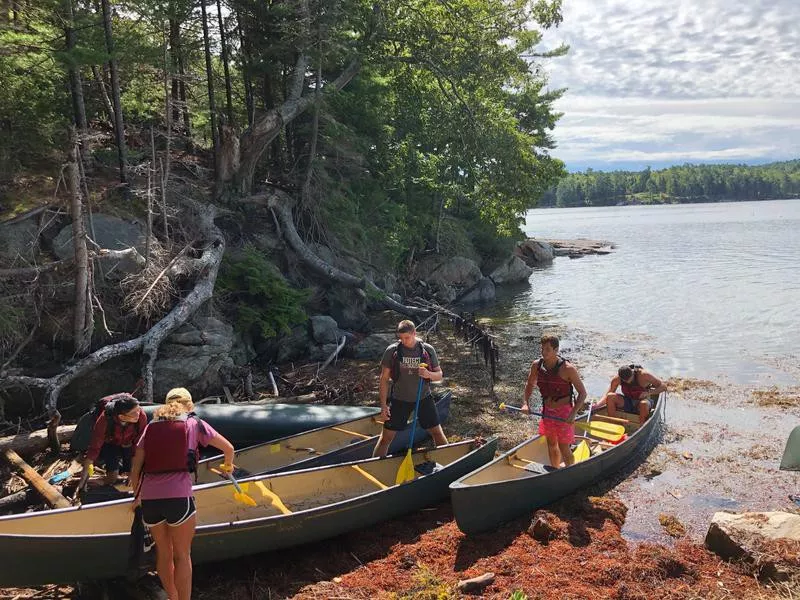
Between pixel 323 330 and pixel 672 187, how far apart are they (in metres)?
174

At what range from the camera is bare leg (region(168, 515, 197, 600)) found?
4.96 metres

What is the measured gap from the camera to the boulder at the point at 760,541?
19.2 ft

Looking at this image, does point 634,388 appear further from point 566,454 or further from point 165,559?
point 165,559

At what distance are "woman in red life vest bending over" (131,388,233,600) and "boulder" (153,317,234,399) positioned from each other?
23.3 ft

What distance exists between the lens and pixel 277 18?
17156 millimetres

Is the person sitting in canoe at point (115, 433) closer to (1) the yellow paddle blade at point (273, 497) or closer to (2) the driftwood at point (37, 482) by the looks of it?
(2) the driftwood at point (37, 482)

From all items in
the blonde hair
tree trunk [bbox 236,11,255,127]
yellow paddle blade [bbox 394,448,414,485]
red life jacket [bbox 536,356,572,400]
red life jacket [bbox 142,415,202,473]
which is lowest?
yellow paddle blade [bbox 394,448,414,485]

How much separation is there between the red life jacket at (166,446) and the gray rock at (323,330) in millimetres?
11610

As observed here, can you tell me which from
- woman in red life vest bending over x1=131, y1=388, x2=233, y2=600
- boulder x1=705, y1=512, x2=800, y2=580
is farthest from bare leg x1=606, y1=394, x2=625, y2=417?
woman in red life vest bending over x1=131, y1=388, x2=233, y2=600

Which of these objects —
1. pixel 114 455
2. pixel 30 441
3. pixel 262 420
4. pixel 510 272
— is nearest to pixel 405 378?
pixel 262 420

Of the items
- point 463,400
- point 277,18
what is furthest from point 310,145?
point 463,400

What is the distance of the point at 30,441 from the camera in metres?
8.99

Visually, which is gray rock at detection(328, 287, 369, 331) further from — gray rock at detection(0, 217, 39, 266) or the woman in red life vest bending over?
the woman in red life vest bending over

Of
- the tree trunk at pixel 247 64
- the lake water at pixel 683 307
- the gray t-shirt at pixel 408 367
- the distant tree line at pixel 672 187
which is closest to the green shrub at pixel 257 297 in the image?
the tree trunk at pixel 247 64
